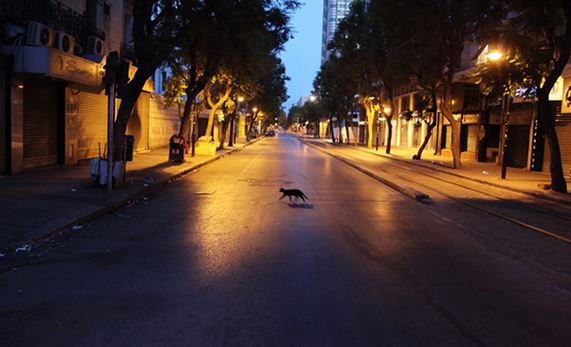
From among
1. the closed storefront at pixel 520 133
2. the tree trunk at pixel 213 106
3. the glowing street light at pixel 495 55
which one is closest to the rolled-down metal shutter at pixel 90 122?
the tree trunk at pixel 213 106

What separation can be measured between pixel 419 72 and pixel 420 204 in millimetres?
19660

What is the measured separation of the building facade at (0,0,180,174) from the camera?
15.2 m

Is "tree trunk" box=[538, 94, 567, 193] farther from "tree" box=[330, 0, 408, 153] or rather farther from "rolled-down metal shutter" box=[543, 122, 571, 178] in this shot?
"tree" box=[330, 0, 408, 153]

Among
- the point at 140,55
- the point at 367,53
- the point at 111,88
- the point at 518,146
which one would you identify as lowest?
the point at 518,146

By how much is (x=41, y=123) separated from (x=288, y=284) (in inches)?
608

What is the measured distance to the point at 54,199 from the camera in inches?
461

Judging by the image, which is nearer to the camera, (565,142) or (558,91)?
(558,91)

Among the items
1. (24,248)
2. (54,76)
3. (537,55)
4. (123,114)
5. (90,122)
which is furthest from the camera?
(90,122)

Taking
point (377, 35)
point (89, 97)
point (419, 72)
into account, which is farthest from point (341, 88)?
point (89, 97)

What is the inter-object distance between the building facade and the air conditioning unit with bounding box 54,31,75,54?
0.03 m

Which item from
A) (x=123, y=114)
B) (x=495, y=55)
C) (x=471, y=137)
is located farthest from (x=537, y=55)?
(x=471, y=137)

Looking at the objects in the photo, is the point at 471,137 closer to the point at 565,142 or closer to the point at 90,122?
the point at 565,142

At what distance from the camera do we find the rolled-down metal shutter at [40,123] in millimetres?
17625

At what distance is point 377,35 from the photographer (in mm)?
40156
